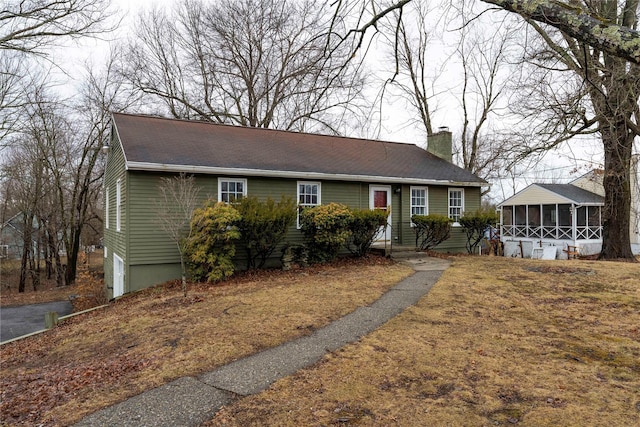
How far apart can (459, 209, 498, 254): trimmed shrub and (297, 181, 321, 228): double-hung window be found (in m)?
6.23

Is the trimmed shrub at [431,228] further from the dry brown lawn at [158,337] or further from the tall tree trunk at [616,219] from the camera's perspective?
the tall tree trunk at [616,219]

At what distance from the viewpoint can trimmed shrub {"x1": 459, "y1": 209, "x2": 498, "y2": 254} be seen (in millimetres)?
14930

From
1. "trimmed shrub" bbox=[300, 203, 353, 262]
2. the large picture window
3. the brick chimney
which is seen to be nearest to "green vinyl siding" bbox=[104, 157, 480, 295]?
the large picture window

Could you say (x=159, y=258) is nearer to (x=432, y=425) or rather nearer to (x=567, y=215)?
(x=432, y=425)

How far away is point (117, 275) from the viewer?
505 inches

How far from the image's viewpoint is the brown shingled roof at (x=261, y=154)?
11352mm

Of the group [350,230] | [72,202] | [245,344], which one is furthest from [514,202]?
[72,202]

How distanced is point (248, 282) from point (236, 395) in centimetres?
646

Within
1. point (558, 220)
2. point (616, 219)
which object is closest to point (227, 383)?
point (616, 219)

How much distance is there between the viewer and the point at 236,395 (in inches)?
152

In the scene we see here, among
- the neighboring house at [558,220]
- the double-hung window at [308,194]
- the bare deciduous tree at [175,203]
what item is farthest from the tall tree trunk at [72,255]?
the neighboring house at [558,220]

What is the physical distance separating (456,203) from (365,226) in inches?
223

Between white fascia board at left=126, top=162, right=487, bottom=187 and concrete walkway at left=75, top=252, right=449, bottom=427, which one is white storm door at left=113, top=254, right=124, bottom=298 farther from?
concrete walkway at left=75, top=252, right=449, bottom=427

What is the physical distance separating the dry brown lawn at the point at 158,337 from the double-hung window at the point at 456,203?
626cm
